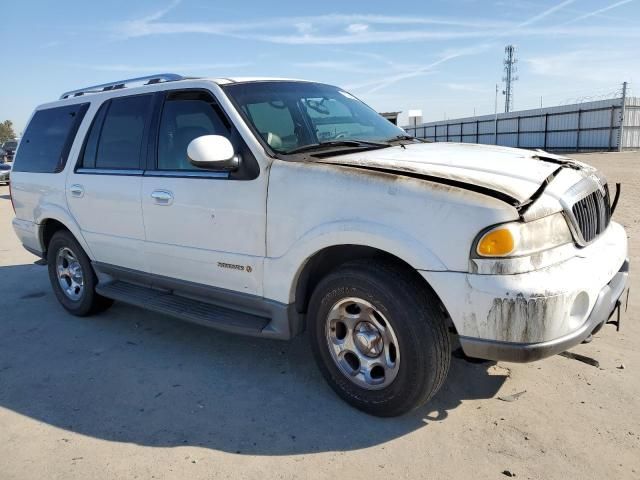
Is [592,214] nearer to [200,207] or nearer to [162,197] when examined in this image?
[200,207]

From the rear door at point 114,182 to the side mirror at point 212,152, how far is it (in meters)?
1.07

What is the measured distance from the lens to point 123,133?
4.34 m

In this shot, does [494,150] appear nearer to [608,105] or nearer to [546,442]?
[546,442]

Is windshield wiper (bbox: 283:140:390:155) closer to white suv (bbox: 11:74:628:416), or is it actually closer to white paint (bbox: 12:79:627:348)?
white suv (bbox: 11:74:628:416)

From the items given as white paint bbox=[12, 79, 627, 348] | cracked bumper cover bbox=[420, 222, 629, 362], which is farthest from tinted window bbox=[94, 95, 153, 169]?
cracked bumper cover bbox=[420, 222, 629, 362]

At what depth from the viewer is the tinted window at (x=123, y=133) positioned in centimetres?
414

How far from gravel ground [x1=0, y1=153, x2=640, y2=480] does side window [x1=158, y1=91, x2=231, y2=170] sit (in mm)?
1515

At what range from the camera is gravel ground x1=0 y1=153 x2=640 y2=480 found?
263cm

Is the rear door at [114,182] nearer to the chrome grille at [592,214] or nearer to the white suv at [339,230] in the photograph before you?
the white suv at [339,230]

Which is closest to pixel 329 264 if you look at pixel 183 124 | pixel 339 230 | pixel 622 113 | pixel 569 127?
pixel 339 230

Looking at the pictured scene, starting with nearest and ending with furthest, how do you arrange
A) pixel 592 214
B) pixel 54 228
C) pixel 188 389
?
pixel 592 214
pixel 188 389
pixel 54 228

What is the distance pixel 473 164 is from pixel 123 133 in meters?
2.90

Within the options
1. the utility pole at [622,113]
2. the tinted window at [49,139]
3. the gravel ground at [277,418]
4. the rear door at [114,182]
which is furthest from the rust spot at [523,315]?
the utility pole at [622,113]

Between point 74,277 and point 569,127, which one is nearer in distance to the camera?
point 74,277
